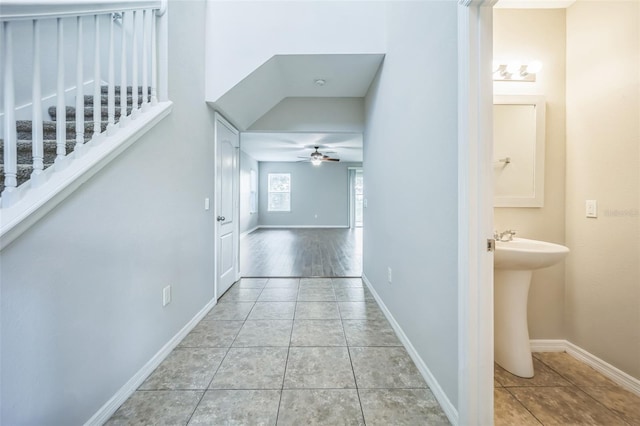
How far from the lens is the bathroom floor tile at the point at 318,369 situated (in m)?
1.47

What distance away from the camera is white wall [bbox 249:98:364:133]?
333 cm

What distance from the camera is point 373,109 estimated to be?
2734mm

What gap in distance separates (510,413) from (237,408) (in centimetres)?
140

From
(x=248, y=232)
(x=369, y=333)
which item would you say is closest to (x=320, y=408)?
(x=369, y=333)

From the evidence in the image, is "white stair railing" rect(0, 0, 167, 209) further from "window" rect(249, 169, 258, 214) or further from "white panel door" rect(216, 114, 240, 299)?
"window" rect(249, 169, 258, 214)

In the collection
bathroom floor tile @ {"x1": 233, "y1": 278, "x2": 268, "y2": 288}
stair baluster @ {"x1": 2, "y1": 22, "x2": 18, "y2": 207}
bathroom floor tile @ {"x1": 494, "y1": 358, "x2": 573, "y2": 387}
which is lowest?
bathroom floor tile @ {"x1": 494, "y1": 358, "x2": 573, "y2": 387}

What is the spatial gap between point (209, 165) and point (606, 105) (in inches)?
119

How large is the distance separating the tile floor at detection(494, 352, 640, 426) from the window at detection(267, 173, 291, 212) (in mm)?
8425

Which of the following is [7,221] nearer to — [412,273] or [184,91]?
[184,91]

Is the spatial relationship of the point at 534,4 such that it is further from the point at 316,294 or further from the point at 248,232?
the point at 248,232

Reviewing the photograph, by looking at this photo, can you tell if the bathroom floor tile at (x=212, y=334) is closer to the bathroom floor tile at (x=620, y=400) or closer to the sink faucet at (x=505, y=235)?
the sink faucet at (x=505, y=235)

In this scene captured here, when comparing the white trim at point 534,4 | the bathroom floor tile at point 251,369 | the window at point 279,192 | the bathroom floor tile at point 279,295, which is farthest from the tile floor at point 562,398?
the window at point 279,192

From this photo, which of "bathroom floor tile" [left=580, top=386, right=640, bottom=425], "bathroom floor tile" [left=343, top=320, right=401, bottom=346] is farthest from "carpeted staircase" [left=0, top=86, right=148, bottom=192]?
"bathroom floor tile" [left=580, top=386, right=640, bottom=425]

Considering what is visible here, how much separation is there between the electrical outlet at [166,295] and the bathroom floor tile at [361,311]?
4.70 ft
